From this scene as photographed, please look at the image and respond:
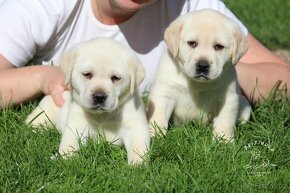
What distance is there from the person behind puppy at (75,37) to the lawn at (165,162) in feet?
0.91

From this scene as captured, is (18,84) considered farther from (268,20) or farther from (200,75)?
(268,20)

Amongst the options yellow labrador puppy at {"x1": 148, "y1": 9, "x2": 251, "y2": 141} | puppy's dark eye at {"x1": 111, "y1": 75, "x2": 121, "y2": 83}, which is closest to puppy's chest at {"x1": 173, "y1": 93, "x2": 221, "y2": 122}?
yellow labrador puppy at {"x1": 148, "y1": 9, "x2": 251, "y2": 141}

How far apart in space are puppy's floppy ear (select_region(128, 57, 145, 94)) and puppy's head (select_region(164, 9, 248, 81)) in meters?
0.36

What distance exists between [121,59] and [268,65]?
5.50 ft

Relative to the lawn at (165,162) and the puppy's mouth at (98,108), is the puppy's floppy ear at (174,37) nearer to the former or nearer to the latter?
the lawn at (165,162)

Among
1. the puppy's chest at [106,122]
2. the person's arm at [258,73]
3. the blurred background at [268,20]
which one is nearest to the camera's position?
the puppy's chest at [106,122]

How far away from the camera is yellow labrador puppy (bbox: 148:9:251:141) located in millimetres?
4297

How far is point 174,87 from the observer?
4551mm

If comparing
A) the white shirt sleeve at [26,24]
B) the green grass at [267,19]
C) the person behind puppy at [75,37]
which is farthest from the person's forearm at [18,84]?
the green grass at [267,19]

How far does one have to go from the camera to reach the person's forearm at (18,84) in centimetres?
483

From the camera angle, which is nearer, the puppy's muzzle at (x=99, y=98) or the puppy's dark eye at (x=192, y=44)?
the puppy's muzzle at (x=99, y=98)

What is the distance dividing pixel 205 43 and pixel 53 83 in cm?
105

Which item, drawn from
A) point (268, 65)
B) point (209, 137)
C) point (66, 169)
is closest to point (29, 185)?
point (66, 169)

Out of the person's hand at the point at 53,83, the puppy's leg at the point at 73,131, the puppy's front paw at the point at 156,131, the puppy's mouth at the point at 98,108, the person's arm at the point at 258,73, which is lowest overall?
the person's arm at the point at 258,73
